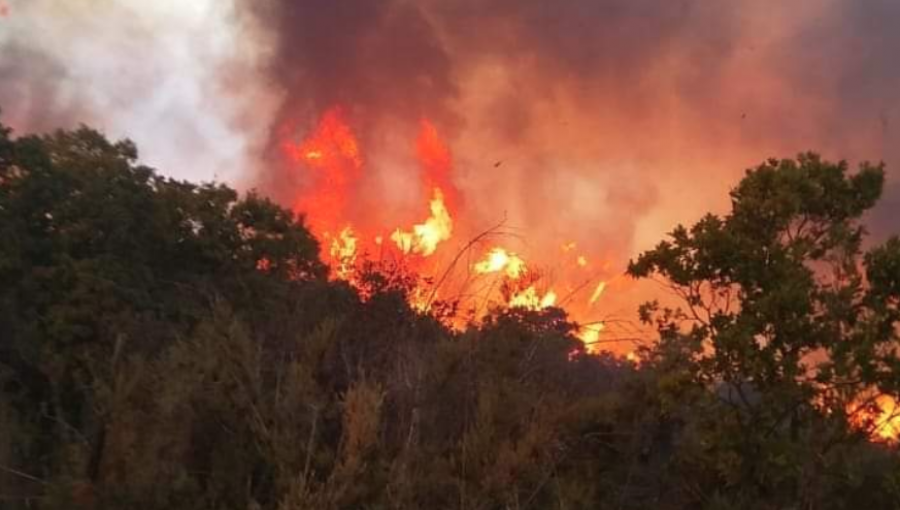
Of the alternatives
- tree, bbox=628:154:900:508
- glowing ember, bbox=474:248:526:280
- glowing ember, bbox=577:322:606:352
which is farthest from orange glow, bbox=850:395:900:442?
glowing ember, bbox=474:248:526:280

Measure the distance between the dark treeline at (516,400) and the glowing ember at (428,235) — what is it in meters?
0.68

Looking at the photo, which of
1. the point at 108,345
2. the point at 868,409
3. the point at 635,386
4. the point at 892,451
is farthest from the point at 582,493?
the point at 108,345

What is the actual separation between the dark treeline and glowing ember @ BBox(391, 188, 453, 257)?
0.68 meters

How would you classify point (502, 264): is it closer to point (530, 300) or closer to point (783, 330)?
point (530, 300)

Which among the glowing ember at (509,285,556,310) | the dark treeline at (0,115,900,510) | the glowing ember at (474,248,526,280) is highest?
the glowing ember at (474,248,526,280)

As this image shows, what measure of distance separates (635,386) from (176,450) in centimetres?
633

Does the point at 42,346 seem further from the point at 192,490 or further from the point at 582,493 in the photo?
the point at 582,493

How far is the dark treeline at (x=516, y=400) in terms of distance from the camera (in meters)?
8.73

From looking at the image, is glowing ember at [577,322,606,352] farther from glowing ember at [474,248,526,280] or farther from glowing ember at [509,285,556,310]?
glowing ember at [474,248,526,280]

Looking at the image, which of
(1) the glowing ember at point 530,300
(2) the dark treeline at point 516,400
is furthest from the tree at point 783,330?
(1) the glowing ember at point 530,300

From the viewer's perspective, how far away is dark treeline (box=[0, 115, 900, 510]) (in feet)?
28.7

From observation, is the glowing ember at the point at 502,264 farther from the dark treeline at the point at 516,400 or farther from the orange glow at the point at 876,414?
the orange glow at the point at 876,414

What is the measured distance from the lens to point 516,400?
10.2m

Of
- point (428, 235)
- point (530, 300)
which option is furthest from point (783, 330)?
point (428, 235)
